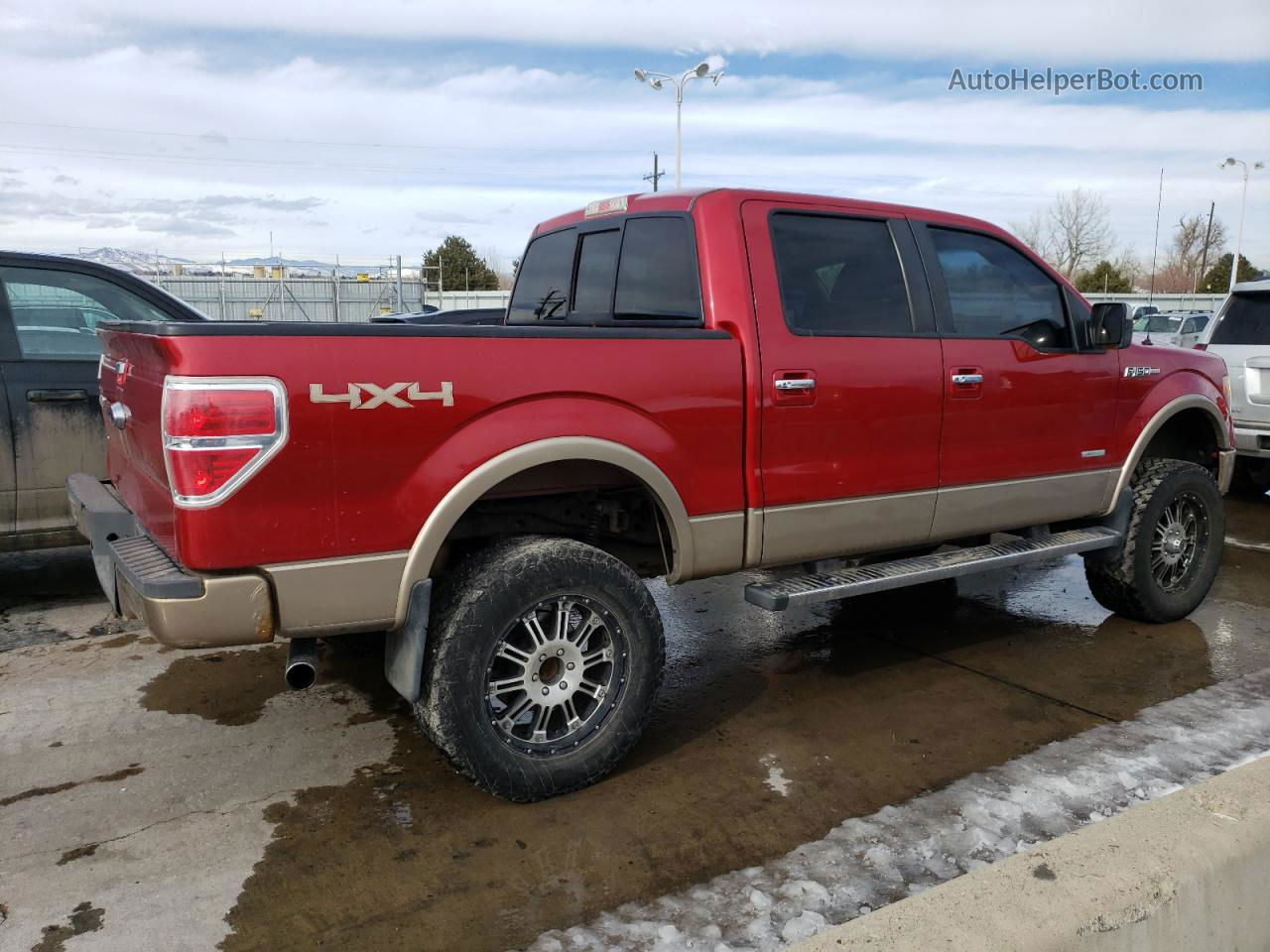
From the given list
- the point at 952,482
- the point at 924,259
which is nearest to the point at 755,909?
the point at 952,482

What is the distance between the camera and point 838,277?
411 centimetres

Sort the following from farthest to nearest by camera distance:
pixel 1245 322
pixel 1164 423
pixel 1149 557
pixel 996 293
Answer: pixel 1245 322, pixel 1164 423, pixel 1149 557, pixel 996 293

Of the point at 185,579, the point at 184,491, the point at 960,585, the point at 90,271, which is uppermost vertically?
the point at 90,271

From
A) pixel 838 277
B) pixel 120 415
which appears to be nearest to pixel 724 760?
pixel 838 277

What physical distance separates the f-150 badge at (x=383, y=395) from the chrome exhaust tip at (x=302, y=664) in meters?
0.82

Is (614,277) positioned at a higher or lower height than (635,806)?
higher

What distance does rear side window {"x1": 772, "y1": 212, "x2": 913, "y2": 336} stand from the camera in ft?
12.9

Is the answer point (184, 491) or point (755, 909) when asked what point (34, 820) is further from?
point (755, 909)

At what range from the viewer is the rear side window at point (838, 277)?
3941mm

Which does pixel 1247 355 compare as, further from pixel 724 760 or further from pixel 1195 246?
pixel 1195 246

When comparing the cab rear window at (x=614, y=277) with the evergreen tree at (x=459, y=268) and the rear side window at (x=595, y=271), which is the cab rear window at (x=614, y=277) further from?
the evergreen tree at (x=459, y=268)

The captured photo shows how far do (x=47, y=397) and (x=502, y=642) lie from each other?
3.23 meters

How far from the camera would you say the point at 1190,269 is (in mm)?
73188

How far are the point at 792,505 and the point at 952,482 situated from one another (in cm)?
92
